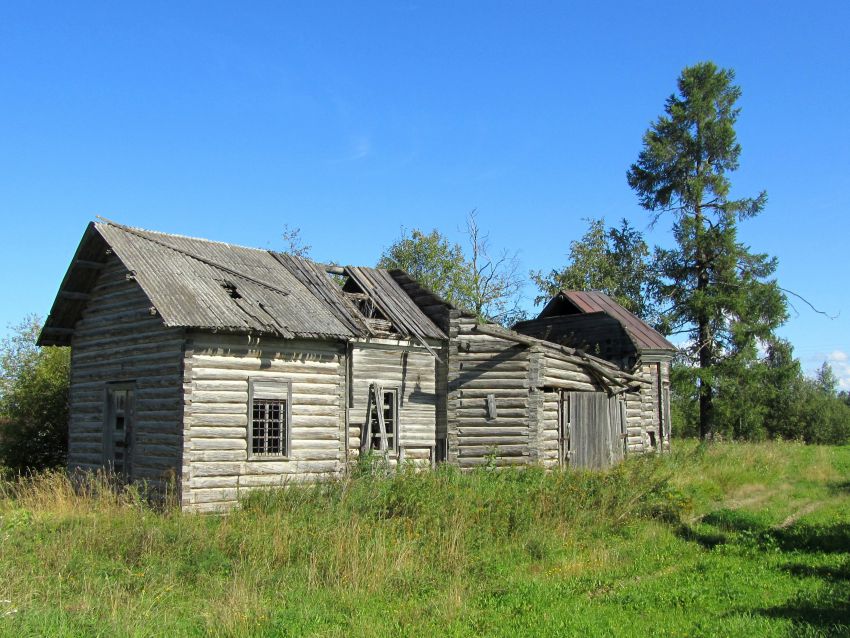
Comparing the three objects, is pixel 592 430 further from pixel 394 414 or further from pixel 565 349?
pixel 394 414

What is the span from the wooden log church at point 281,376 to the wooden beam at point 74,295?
29 millimetres

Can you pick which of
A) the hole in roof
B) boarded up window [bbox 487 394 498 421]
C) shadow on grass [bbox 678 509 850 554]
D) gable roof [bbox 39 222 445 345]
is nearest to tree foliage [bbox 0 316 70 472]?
gable roof [bbox 39 222 445 345]

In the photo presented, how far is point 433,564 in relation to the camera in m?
10.2

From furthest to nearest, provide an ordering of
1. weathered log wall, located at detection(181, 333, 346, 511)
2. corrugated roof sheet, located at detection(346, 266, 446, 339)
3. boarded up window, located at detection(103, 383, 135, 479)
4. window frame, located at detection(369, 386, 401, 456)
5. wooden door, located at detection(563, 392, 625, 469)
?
wooden door, located at detection(563, 392, 625, 469), corrugated roof sheet, located at detection(346, 266, 446, 339), window frame, located at detection(369, 386, 401, 456), boarded up window, located at detection(103, 383, 135, 479), weathered log wall, located at detection(181, 333, 346, 511)

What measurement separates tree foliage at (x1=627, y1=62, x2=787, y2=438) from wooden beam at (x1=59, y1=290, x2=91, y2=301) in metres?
24.3

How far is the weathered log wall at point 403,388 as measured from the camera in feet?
59.1

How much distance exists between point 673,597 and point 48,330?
15.9m

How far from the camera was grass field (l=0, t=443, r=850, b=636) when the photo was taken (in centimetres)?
786

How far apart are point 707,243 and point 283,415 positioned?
2379 cm

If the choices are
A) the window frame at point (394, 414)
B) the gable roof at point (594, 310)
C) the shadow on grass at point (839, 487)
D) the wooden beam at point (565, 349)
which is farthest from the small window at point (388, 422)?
the gable roof at point (594, 310)

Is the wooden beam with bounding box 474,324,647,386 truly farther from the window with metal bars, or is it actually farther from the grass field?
the window with metal bars

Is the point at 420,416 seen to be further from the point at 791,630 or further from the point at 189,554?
the point at 791,630

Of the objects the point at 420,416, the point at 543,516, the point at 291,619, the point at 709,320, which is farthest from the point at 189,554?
the point at 709,320

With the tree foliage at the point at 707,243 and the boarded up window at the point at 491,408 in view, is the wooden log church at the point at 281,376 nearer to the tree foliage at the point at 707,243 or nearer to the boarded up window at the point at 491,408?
the boarded up window at the point at 491,408
